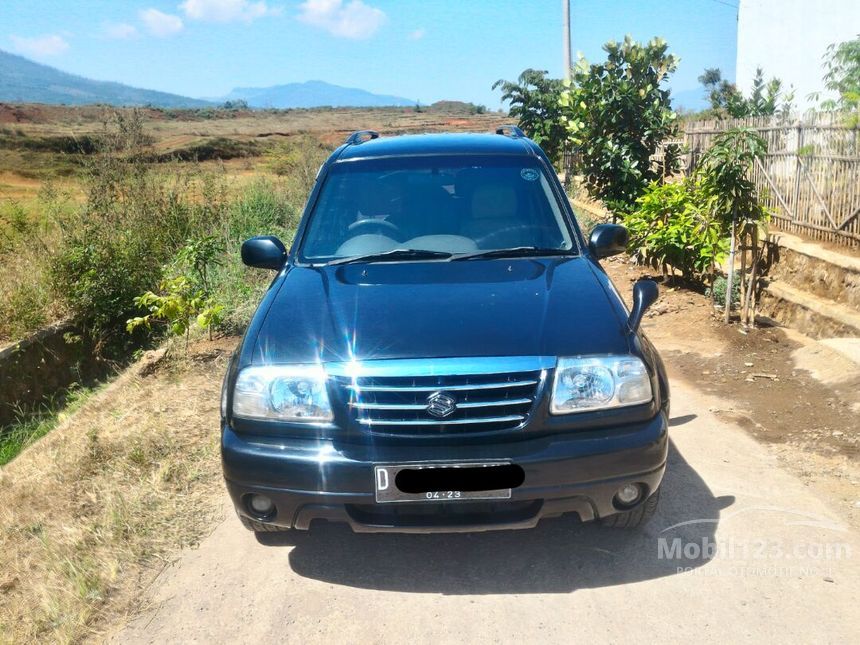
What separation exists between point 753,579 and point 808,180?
26.1ft

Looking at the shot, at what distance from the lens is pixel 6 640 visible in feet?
9.95

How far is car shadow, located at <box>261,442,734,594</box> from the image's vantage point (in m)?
3.34

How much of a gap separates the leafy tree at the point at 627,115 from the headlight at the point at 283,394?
9.01 metres

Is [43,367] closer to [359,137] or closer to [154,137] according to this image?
[154,137]

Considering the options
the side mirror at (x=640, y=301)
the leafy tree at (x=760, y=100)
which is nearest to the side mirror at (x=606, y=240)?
the side mirror at (x=640, y=301)

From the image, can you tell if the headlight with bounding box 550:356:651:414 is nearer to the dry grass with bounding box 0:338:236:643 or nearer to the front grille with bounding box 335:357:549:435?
the front grille with bounding box 335:357:549:435

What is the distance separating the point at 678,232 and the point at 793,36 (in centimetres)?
1904

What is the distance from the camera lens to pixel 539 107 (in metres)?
16.8

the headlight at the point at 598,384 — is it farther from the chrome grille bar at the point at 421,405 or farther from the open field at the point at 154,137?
the open field at the point at 154,137

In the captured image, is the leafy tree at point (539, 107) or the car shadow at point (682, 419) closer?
the car shadow at point (682, 419)

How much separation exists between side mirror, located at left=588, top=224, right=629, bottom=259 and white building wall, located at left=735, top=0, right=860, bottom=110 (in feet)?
67.6

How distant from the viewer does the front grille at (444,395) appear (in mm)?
3014

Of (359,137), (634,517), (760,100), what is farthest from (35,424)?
(760,100)

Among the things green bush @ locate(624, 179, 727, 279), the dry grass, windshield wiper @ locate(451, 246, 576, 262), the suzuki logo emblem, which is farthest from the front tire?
green bush @ locate(624, 179, 727, 279)
